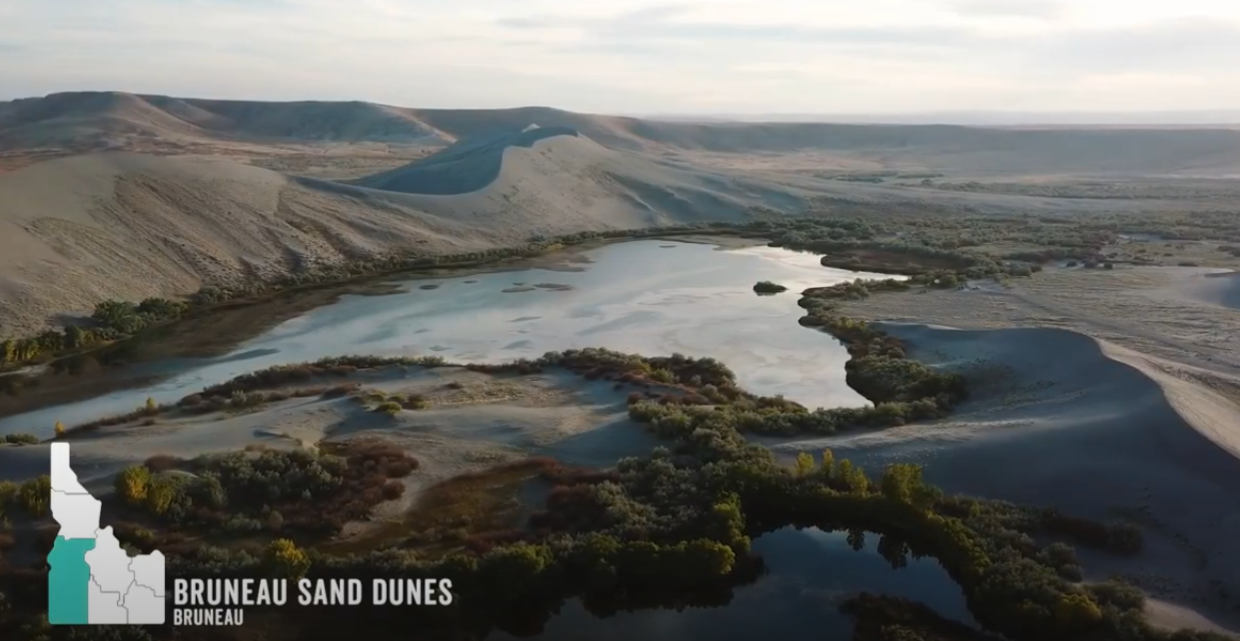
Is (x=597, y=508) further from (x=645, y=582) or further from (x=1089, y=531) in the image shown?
(x=1089, y=531)

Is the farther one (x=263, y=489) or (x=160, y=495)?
(x=263, y=489)

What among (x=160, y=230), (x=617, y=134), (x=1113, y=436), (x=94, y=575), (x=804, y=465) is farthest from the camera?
(x=617, y=134)

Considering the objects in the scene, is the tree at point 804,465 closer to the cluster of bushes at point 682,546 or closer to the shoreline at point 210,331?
the cluster of bushes at point 682,546

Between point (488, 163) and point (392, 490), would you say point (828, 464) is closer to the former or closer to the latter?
point (392, 490)

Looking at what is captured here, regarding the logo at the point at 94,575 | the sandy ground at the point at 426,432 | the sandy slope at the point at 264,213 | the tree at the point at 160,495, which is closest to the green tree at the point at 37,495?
the logo at the point at 94,575

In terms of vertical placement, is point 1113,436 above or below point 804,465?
above

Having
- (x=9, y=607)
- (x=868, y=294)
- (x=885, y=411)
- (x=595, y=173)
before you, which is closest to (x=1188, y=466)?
(x=885, y=411)

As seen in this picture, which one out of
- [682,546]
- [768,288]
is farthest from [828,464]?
[768,288]
